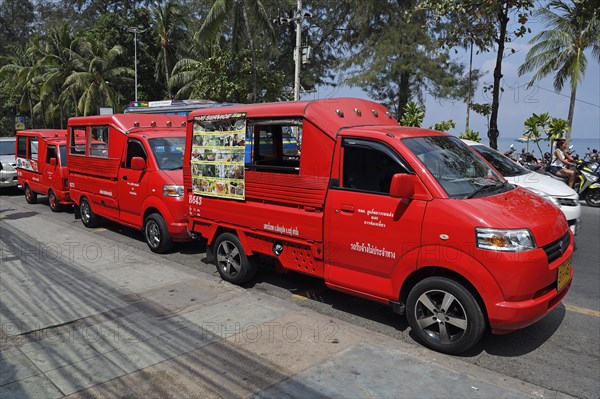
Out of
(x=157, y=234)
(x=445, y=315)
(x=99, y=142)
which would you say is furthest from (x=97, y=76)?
(x=445, y=315)

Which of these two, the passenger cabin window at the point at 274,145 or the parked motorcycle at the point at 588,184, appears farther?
the parked motorcycle at the point at 588,184

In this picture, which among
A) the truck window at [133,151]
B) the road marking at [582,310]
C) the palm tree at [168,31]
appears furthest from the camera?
the palm tree at [168,31]

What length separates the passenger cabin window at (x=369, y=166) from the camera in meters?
4.33

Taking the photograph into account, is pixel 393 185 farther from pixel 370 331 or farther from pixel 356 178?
pixel 370 331

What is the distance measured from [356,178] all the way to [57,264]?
5086 millimetres

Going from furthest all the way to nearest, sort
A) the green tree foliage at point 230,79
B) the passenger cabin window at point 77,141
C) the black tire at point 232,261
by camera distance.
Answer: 1. the green tree foliage at point 230,79
2. the passenger cabin window at point 77,141
3. the black tire at point 232,261

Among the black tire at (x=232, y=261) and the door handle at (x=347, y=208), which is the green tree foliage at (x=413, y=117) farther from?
the door handle at (x=347, y=208)

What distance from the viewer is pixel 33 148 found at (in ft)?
42.3

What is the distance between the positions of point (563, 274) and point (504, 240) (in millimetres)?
916

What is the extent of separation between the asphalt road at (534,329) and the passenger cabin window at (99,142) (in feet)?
9.12

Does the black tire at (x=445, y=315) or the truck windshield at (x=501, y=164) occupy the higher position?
the truck windshield at (x=501, y=164)

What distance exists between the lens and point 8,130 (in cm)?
5028

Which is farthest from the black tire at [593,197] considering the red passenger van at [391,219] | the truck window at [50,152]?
the truck window at [50,152]

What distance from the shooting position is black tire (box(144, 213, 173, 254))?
726 cm
